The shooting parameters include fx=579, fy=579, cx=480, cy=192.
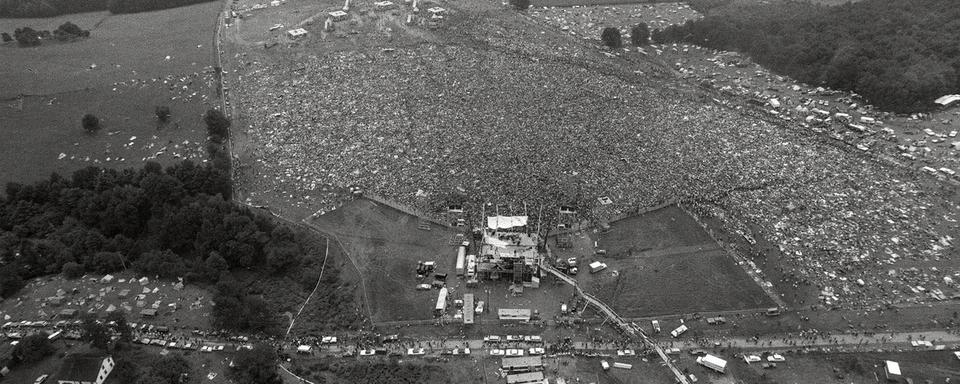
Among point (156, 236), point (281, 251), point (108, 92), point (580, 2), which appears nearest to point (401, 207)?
point (281, 251)

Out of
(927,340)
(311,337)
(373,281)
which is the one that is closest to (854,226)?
(927,340)

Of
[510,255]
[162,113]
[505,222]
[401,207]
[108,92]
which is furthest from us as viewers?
[108,92]

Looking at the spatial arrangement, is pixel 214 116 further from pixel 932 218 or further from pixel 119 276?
pixel 932 218

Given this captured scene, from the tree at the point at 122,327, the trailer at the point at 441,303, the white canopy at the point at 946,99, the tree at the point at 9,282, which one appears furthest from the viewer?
the white canopy at the point at 946,99

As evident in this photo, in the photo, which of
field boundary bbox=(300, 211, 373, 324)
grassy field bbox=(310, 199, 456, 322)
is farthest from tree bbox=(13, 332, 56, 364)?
grassy field bbox=(310, 199, 456, 322)

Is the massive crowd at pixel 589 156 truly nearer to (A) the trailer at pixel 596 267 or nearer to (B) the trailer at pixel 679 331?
(A) the trailer at pixel 596 267

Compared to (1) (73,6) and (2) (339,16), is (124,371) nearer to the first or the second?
(2) (339,16)

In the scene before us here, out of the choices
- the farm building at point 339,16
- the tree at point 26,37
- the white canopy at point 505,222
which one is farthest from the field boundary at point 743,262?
the tree at point 26,37

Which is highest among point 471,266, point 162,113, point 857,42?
point 857,42
